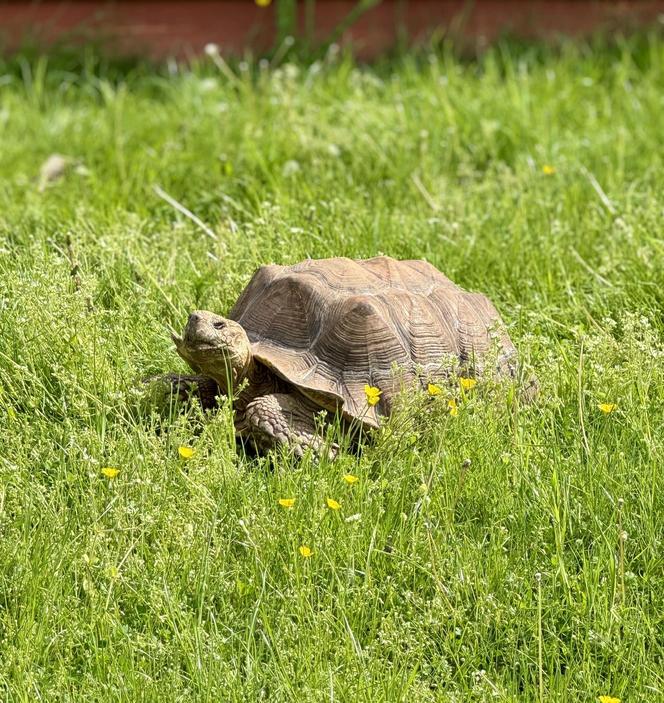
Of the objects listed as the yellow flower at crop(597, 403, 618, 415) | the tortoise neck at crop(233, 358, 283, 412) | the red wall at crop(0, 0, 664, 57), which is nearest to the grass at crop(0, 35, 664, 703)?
the yellow flower at crop(597, 403, 618, 415)

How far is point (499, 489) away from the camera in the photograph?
3412 mm

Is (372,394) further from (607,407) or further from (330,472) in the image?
(607,407)

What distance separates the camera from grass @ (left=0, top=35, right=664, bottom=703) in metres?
2.91

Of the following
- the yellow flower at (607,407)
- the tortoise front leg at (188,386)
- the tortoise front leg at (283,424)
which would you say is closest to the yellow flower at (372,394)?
the tortoise front leg at (283,424)

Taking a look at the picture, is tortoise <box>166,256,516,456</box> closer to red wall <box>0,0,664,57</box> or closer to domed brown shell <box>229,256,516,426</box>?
domed brown shell <box>229,256,516,426</box>

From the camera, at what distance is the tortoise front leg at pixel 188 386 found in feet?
12.4

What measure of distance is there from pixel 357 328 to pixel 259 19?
5428 millimetres

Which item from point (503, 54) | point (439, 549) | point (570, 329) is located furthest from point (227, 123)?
point (439, 549)

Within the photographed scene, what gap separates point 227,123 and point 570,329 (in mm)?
2794

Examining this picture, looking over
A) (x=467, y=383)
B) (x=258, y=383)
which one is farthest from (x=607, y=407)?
(x=258, y=383)

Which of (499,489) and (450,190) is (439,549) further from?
(450,190)

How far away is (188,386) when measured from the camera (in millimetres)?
3859

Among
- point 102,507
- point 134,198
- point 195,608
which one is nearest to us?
point 195,608

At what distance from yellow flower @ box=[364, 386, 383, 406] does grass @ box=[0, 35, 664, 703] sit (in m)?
0.10
